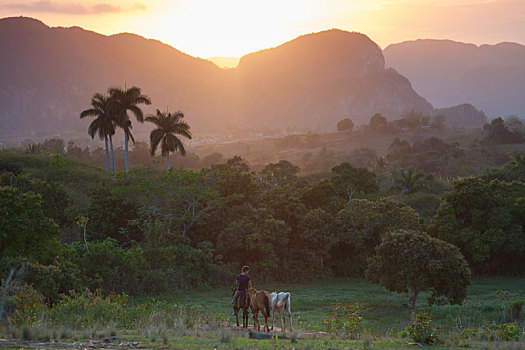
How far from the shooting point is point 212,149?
173375mm

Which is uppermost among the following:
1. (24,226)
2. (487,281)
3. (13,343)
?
(24,226)

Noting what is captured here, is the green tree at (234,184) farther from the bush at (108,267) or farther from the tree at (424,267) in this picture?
the tree at (424,267)

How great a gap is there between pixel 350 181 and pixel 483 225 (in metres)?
13.3

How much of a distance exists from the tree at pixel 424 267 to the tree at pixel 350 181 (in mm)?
20376

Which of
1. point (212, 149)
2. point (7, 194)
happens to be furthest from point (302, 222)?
point (212, 149)

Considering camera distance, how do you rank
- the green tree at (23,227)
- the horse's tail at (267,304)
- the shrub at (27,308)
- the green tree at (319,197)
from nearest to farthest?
1. the shrub at (27,308)
2. the horse's tail at (267,304)
3. the green tree at (23,227)
4. the green tree at (319,197)

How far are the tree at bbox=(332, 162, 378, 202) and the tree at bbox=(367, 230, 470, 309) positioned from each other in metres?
20.4

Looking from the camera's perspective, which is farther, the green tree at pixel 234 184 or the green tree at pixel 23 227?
the green tree at pixel 234 184

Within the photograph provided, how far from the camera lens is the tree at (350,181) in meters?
49.9

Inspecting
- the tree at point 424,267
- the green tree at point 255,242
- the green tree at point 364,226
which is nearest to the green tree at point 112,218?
the green tree at point 255,242

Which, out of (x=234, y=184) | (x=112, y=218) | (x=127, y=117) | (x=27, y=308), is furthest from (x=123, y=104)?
(x=27, y=308)

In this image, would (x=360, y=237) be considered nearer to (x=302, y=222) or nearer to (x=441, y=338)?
(x=302, y=222)

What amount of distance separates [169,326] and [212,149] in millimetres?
158346

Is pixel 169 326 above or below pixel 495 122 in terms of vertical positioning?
below
